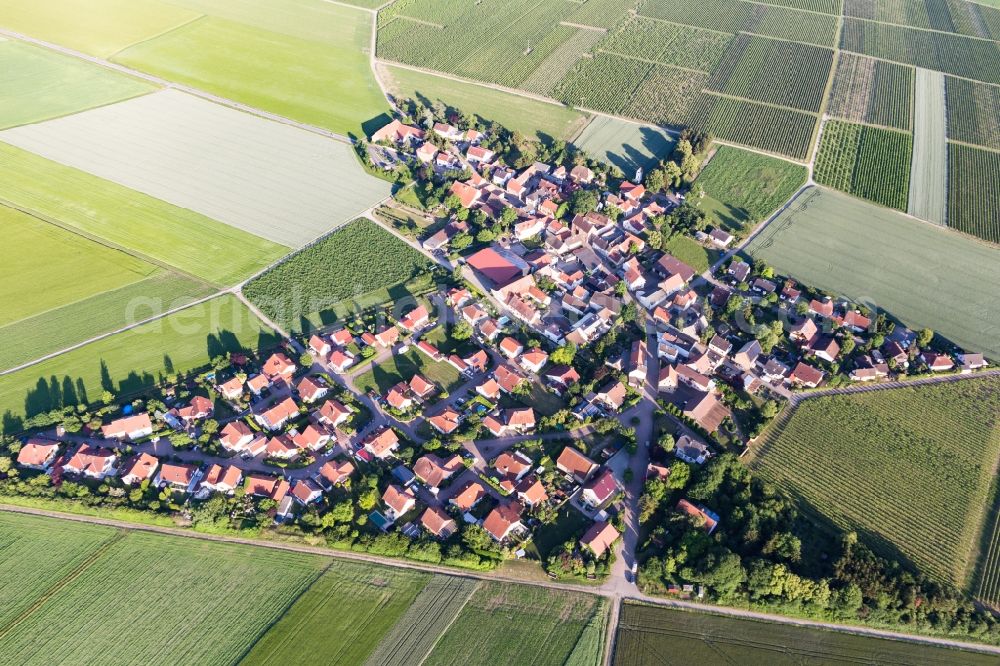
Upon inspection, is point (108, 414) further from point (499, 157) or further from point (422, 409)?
point (499, 157)

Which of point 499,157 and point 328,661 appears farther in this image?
point 499,157

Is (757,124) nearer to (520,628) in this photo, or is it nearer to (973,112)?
(973,112)

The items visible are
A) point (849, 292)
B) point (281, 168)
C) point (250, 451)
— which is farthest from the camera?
point (281, 168)

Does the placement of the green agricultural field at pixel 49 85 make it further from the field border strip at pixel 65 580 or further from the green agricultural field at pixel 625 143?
the field border strip at pixel 65 580

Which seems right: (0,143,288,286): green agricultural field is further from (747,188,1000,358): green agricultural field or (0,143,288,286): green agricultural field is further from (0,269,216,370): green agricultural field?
(747,188,1000,358): green agricultural field

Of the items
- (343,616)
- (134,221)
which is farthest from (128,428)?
(134,221)

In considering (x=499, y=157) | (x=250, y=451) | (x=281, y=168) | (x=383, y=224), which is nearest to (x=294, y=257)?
(x=383, y=224)

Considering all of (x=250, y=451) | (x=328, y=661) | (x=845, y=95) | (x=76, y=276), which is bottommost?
(x=328, y=661)

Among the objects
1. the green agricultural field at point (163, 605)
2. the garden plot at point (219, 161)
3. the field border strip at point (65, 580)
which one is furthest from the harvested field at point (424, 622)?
the garden plot at point (219, 161)
